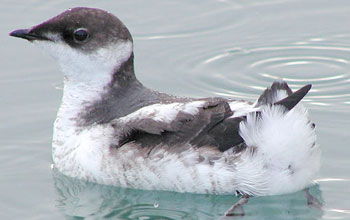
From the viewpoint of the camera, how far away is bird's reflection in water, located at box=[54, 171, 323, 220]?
7871 mm

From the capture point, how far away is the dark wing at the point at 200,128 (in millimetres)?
7633

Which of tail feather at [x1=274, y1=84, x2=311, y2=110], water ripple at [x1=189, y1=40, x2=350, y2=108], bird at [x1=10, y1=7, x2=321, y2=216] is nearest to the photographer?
tail feather at [x1=274, y1=84, x2=311, y2=110]

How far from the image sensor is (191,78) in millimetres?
10234

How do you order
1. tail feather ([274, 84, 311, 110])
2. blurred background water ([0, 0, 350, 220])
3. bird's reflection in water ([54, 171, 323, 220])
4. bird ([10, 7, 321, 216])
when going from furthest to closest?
blurred background water ([0, 0, 350, 220])
bird's reflection in water ([54, 171, 323, 220])
bird ([10, 7, 321, 216])
tail feather ([274, 84, 311, 110])

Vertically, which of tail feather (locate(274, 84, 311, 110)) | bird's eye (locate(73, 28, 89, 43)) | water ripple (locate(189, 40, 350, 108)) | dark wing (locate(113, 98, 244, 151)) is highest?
bird's eye (locate(73, 28, 89, 43))

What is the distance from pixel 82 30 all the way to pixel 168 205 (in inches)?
69.8

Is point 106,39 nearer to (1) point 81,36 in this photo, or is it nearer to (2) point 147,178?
(1) point 81,36

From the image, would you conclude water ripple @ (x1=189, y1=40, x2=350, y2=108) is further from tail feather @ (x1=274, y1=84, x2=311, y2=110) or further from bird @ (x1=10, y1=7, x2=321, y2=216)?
tail feather @ (x1=274, y1=84, x2=311, y2=110)

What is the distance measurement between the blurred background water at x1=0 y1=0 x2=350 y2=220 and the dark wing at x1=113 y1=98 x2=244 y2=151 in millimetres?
573

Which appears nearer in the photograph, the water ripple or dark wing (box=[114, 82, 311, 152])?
dark wing (box=[114, 82, 311, 152])

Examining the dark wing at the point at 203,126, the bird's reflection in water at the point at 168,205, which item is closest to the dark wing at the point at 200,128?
the dark wing at the point at 203,126

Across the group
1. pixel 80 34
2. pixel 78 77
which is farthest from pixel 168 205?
pixel 80 34

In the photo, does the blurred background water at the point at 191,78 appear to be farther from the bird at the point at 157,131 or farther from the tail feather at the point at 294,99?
the tail feather at the point at 294,99

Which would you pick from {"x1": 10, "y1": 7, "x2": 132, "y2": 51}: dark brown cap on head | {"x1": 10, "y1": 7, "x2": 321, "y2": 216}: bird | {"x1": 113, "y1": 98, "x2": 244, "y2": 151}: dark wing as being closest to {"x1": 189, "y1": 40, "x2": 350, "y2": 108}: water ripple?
{"x1": 10, "y1": 7, "x2": 321, "y2": 216}: bird
